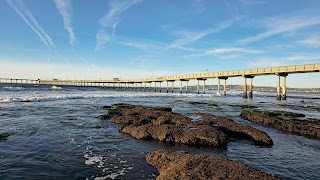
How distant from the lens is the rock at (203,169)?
578 centimetres

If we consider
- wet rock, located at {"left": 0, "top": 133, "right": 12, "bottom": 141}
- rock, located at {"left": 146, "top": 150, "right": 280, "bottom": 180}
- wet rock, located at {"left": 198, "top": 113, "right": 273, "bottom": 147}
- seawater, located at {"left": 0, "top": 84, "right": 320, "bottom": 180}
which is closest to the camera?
rock, located at {"left": 146, "top": 150, "right": 280, "bottom": 180}

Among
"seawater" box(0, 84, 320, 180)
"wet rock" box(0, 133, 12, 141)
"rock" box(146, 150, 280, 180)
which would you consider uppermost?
"rock" box(146, 150, 280, 180)

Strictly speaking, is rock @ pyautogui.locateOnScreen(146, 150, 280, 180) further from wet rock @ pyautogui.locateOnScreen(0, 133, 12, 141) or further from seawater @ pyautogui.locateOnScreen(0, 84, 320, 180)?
wet rock @ pyautogui.locateOnScreen(0, 133, 12, 141)

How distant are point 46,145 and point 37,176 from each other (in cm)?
348

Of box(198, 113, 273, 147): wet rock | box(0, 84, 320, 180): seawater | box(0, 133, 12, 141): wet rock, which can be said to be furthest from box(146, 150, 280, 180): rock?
box(0, 133, 12, 141): wet rock

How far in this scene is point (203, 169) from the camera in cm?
614

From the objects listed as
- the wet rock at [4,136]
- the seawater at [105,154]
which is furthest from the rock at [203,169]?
the wet rock at [4,136]

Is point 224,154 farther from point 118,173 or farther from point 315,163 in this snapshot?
point 118,173

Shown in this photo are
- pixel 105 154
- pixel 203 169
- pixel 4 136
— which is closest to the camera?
pixel 203 169

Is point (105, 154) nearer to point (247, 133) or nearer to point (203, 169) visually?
point (203, 169)

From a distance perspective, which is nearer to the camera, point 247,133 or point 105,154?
point 105,154

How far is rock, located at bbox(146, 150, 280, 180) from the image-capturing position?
578cm

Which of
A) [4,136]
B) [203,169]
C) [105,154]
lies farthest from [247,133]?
[4,136]

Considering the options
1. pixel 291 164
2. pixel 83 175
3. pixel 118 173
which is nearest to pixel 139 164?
pixel 118 173
